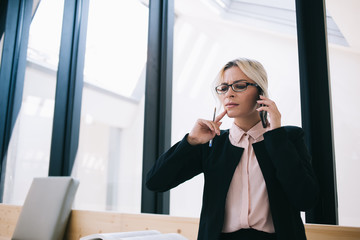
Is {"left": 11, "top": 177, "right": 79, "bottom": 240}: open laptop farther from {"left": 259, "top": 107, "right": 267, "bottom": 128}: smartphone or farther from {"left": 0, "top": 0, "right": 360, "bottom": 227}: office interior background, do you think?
{"left": 259, "top": 107, "right": 267, "bottom": 128}: smartphone

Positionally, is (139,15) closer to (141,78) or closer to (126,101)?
(141,78)

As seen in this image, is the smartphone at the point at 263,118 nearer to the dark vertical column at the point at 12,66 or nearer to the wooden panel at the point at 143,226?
the wooden panel at the point at 143,226

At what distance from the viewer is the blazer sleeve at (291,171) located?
843 millimetres

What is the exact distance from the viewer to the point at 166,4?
7.84ft

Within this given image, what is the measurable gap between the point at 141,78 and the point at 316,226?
168cm

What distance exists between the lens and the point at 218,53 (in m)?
2.04

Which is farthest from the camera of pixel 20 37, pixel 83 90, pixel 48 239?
Answer: pixel 20 37

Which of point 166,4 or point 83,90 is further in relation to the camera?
point 83,90

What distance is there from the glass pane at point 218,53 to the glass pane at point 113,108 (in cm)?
39

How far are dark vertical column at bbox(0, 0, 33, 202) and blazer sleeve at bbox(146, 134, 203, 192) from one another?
9.41 feet

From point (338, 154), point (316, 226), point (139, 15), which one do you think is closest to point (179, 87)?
point (139, 15)

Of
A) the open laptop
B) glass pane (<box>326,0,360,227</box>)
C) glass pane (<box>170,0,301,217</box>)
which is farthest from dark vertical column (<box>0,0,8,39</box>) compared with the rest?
glass pane (<box>326,0,360,227</box>)

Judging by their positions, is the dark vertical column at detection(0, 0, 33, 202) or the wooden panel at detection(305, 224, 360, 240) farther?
the dark vertical column at detection(0, 0, 33, 202)

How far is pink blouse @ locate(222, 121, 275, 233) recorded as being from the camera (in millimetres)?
876
